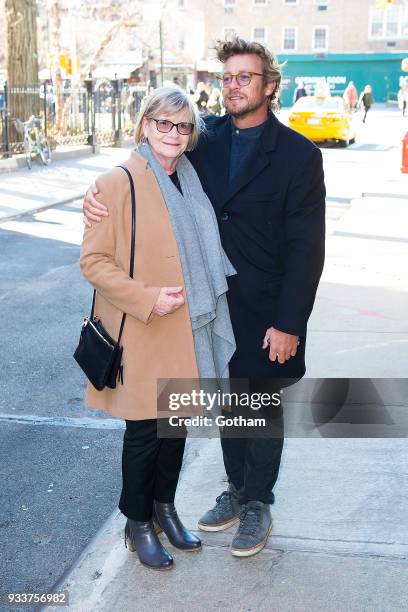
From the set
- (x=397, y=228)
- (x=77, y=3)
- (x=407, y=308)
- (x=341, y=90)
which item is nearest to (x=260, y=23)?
(x=341, y=90)

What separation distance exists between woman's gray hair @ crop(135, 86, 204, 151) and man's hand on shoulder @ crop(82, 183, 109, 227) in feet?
1.07

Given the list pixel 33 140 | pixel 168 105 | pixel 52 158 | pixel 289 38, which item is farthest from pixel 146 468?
pixel 289 38

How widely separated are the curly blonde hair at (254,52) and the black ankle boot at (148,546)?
1823 mm

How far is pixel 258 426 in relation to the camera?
358cm

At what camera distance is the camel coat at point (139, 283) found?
312 cm

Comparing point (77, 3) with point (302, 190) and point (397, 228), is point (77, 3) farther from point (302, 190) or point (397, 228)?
point (302, 190)

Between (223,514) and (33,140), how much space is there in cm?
1734

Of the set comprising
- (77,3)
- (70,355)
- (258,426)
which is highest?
(77,3)

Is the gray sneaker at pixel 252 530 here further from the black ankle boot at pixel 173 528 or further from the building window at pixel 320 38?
the building window at pixel 320 38

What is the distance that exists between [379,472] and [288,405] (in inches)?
39.4

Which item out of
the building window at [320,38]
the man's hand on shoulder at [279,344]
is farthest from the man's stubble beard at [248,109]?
the building window at [320,38]

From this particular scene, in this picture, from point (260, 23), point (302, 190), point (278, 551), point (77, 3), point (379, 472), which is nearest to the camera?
point (302, 190)

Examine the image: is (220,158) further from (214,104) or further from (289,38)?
(289,38)

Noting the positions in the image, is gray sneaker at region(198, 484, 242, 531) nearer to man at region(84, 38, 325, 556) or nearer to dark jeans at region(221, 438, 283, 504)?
dark jeans at region(221, 438, 283, 504)
